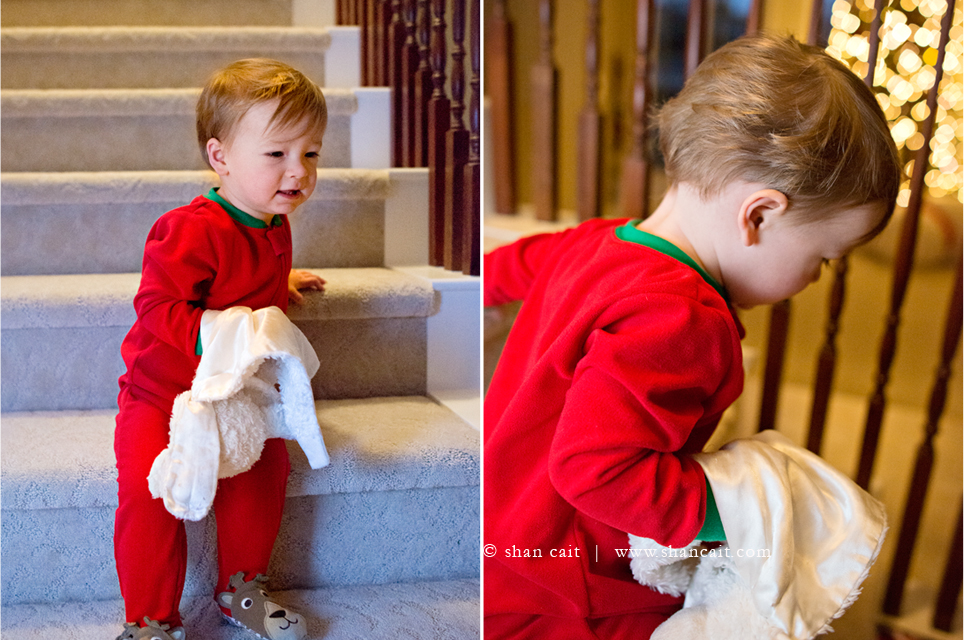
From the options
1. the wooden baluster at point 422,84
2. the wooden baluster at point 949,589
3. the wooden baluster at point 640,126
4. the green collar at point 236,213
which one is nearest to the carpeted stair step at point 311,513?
the green collar at point 236,213

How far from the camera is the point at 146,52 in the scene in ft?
4.52

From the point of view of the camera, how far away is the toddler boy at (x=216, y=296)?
0.75 m

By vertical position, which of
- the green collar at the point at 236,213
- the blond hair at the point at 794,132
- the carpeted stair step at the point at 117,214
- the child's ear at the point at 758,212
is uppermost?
the blond hair at the point at 794,132

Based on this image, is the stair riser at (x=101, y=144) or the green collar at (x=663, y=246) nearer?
the green collar at (x=663, y=246)

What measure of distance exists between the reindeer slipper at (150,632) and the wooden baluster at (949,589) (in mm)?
1231

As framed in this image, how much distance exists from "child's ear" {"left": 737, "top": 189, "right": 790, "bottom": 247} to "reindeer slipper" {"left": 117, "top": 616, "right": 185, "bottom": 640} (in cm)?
69

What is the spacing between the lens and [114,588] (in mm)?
833

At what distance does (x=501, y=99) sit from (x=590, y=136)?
0.68 ft

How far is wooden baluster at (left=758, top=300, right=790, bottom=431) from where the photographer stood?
118 centimetres

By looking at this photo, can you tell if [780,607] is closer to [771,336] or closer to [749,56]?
[749,56]

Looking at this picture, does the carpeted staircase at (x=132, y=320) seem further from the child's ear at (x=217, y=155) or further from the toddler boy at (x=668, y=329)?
the child's ear at (x=217, y=155)

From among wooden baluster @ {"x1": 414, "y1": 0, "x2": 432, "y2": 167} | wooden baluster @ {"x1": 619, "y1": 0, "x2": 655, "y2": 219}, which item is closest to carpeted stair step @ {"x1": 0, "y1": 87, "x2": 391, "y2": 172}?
wooden baluster @ {"x1": 414, "y1": 0, "x2": 432, "y2": 167}

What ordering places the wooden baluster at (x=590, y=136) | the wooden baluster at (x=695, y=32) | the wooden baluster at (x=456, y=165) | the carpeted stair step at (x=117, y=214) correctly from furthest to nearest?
1. the wooden baluster at (x=590, y=136)
2. the wooden baluster at (x=695, y=32)
3. the carpeted stair step at (x=117, y=214)
4. the wooden baluster at (x=456, y=165)

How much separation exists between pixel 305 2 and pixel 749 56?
47.1 inches
